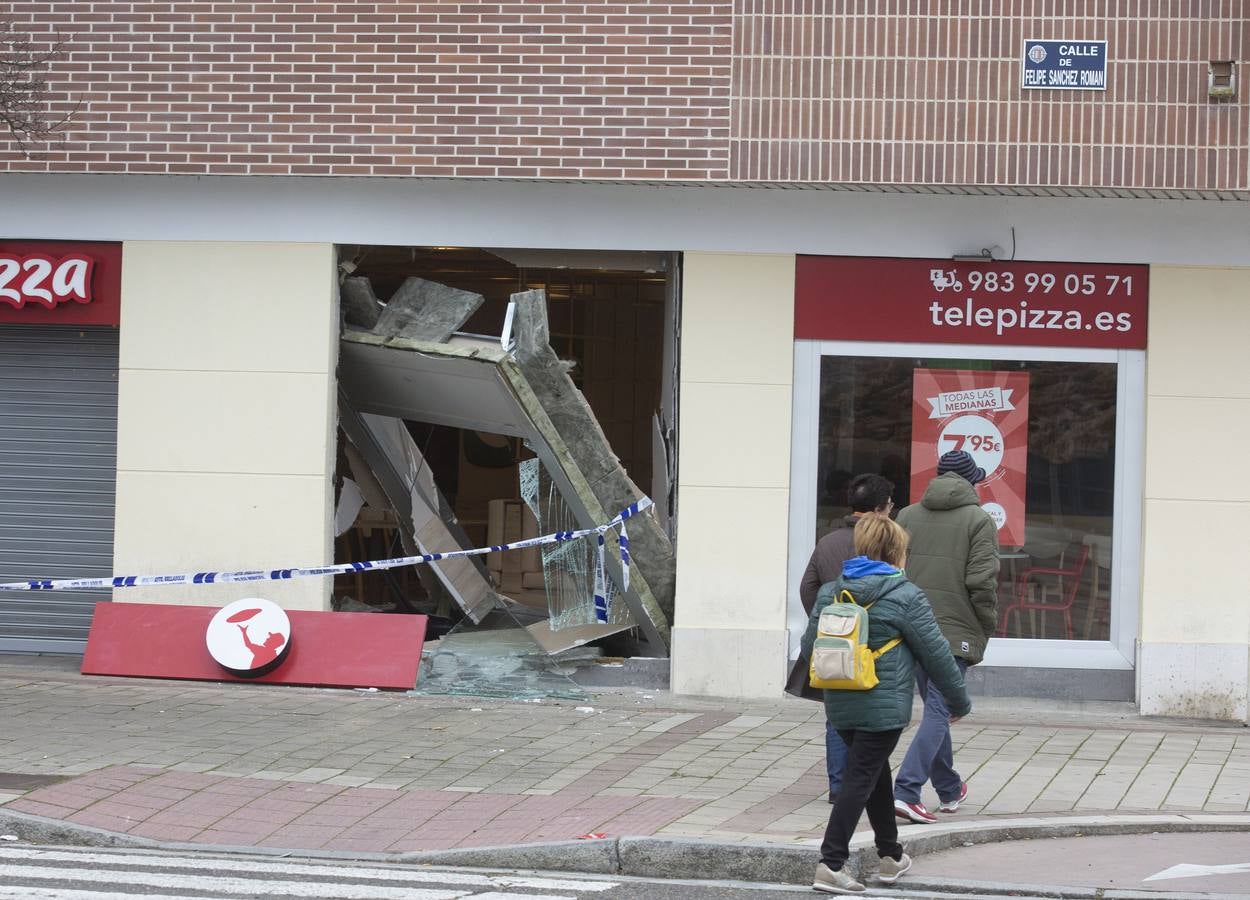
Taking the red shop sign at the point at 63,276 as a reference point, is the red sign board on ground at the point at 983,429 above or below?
below

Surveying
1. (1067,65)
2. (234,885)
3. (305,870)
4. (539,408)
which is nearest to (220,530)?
(539,408)

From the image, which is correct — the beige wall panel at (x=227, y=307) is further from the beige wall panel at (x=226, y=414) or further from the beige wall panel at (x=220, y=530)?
the beige wall panel at (x=220, y=530)

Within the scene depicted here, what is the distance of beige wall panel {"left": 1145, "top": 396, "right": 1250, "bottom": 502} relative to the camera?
10.4 metres

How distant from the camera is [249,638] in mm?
10523

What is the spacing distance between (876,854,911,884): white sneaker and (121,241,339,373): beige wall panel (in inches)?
237

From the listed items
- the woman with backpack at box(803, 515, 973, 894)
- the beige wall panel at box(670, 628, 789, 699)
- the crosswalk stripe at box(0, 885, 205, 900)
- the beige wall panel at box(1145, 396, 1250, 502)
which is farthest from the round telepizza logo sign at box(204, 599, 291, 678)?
the beige wall panel at box(1145, 396, 1250, 502)

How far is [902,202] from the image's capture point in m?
10.6

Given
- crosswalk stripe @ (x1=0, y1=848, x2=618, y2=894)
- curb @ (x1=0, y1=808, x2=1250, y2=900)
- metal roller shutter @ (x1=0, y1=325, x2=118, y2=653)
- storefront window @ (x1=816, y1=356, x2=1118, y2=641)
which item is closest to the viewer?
crosswalk stripe @ (x1=0, y1=848, x2=618, y2=894)

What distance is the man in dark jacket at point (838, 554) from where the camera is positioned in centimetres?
700

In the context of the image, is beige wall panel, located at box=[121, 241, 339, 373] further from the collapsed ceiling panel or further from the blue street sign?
the blue street sign

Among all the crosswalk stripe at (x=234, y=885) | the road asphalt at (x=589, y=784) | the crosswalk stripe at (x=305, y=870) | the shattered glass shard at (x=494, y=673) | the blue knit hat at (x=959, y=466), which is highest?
the blue knit hat at (x=959, y=466)

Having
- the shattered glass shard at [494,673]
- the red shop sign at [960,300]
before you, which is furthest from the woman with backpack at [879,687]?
the red shop sign at [960,300]

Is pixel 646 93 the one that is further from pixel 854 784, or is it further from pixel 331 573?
pixel 854 784

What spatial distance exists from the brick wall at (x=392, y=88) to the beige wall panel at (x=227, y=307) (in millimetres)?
633
